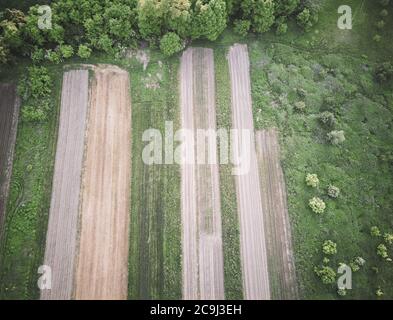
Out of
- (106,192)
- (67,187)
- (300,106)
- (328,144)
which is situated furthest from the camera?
(300,106)

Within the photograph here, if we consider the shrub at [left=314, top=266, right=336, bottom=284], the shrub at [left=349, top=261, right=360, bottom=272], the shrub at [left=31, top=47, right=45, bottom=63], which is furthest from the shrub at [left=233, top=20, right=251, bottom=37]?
the shrub at [left=349, top=261, right=360, bottom=272]

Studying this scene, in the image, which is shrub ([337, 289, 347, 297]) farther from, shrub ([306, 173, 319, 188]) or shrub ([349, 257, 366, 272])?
shrub ([306, 173, 319, 188])

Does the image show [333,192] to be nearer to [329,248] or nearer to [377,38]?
[329,248]

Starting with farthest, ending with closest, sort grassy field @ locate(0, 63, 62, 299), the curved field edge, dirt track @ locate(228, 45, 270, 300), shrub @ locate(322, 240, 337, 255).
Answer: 1. shrub @ locate(322, 240, 337, 255)
2. dirt track @ locate(228, 45, 270, 300)
3. the curved field edge
4. grassy field @ locate(0, 63, 62, 299)

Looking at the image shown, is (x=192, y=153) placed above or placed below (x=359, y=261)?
above

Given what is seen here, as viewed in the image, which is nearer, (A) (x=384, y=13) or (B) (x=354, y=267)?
(B) (x=354, y=267)

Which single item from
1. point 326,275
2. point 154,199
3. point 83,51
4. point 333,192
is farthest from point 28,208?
point 333,192
